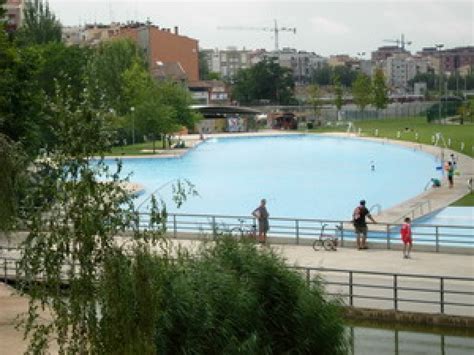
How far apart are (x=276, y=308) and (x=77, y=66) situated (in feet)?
182

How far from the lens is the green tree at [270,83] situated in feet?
496

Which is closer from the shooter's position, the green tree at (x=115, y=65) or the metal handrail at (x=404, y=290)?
the metal handrail at (x=404, y=290)

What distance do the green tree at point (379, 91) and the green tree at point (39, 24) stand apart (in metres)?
49.2

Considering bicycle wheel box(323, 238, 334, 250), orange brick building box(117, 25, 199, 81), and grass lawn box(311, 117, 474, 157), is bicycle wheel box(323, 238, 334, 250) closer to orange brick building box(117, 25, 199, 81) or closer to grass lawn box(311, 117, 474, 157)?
grass lawn box(311, 117, 474, 157)

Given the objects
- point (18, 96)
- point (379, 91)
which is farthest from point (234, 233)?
point (379, 91)

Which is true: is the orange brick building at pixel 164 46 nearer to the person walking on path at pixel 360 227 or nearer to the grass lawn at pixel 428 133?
the grass lawn at pixel 428 133

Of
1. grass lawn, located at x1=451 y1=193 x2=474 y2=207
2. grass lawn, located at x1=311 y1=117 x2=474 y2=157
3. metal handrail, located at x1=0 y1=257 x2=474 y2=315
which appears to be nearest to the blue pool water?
grass lawn, located at x1=311 y1=117 x2=474 y2=157

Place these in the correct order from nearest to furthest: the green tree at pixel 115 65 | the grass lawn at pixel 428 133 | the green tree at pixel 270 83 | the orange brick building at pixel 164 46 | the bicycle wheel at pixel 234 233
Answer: the bicycle wheel at pixel 234 233
the grass lawn at pixel 428 133
the green tree at pixel 115 65
the orange brick building at pixel 164 46
the green tree at pixel 270 83

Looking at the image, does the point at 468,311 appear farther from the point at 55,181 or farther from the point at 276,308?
the point at 55,181

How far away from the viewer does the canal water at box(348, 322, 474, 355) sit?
17328mm

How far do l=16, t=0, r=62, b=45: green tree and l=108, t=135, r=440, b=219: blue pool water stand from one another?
A: 1864cm

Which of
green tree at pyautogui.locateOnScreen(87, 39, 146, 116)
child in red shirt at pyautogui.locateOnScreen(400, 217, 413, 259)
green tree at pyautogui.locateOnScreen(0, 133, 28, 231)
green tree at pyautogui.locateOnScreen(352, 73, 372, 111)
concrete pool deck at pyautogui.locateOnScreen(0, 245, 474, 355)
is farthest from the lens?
green tree at pyautogui.locateOnScreen(352, 73, 372, 111)

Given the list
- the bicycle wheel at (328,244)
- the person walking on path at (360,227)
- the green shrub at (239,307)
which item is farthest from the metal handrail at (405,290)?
the bicycle wheel at (328,244)

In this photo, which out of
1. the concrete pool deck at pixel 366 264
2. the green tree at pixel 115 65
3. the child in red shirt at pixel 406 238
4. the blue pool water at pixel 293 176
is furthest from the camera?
the green tree at pixel 115 65
